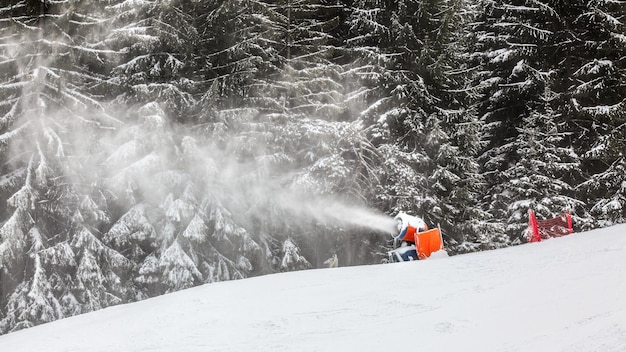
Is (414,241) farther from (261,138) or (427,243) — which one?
(261,138)

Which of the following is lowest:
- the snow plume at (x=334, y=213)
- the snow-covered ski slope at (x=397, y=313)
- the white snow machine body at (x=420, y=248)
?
the snow plume at (x=334, y=213)

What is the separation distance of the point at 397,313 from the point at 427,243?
5420mm

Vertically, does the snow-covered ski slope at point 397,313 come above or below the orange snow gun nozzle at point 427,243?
above

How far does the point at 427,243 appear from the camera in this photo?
41.0ft

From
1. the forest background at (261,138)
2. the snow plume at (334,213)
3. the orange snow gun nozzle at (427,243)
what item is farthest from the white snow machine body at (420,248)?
the snow plume at (334,213)

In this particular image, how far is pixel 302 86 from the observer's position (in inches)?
736

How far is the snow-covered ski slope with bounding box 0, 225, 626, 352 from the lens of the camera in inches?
237

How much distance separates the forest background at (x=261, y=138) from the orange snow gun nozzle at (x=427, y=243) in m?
5.61

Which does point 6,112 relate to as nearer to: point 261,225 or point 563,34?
point 261,225

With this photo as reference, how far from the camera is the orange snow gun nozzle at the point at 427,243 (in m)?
12.3

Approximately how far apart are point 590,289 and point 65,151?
14434 mm

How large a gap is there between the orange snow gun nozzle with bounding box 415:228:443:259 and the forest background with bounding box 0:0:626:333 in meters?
5.61

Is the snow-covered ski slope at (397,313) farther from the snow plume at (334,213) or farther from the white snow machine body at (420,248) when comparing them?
the snow plume at (334,213)

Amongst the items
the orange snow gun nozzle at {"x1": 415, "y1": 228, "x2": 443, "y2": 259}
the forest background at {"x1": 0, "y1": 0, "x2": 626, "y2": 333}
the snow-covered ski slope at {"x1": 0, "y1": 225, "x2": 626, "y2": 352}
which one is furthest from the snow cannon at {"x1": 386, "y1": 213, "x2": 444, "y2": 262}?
the forest background at {"x1": 0, "y1": 0, "x2": 626, "y2": 333}
